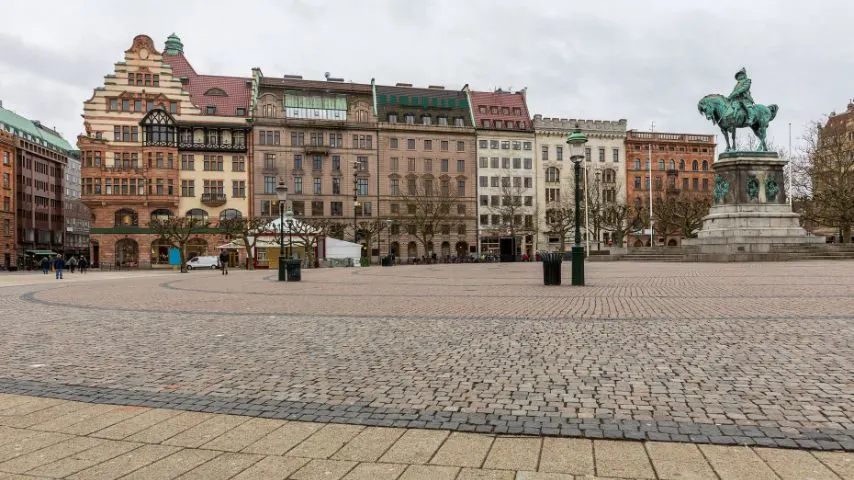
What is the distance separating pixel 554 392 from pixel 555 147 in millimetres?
76879

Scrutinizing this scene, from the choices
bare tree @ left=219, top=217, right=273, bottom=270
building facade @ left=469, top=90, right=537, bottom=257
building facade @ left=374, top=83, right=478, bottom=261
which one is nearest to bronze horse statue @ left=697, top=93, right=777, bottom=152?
bare tree @ left=219, top=217, right=273, bottom=270

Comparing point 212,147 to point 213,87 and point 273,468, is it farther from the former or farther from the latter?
point 273,468

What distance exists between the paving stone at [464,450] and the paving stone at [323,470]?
20.2 inches

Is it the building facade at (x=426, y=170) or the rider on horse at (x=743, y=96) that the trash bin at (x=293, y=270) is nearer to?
the rider on horse at (x=743, y=96)

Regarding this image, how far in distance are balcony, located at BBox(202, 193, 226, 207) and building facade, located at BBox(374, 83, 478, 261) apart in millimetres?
17757

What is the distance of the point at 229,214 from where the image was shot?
66.1 meters

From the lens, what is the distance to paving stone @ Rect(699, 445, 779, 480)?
3.27 metres

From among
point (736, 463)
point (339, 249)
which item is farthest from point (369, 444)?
point (339, 249)

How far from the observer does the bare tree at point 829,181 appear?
47312 mm

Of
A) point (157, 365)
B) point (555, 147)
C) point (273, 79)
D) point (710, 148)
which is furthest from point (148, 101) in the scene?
point (710, 148)

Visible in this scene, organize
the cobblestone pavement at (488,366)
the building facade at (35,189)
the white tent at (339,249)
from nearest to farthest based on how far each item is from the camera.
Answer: the cobblestone pavement at (488,366), the white tent at (339,249), the building facade at (35,189)

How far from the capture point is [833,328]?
334 inches

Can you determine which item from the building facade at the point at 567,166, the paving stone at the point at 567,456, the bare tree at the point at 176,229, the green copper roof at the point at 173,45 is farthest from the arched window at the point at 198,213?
the paving stone at the point at 567,456

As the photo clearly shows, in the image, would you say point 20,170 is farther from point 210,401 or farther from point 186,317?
point 210,401
